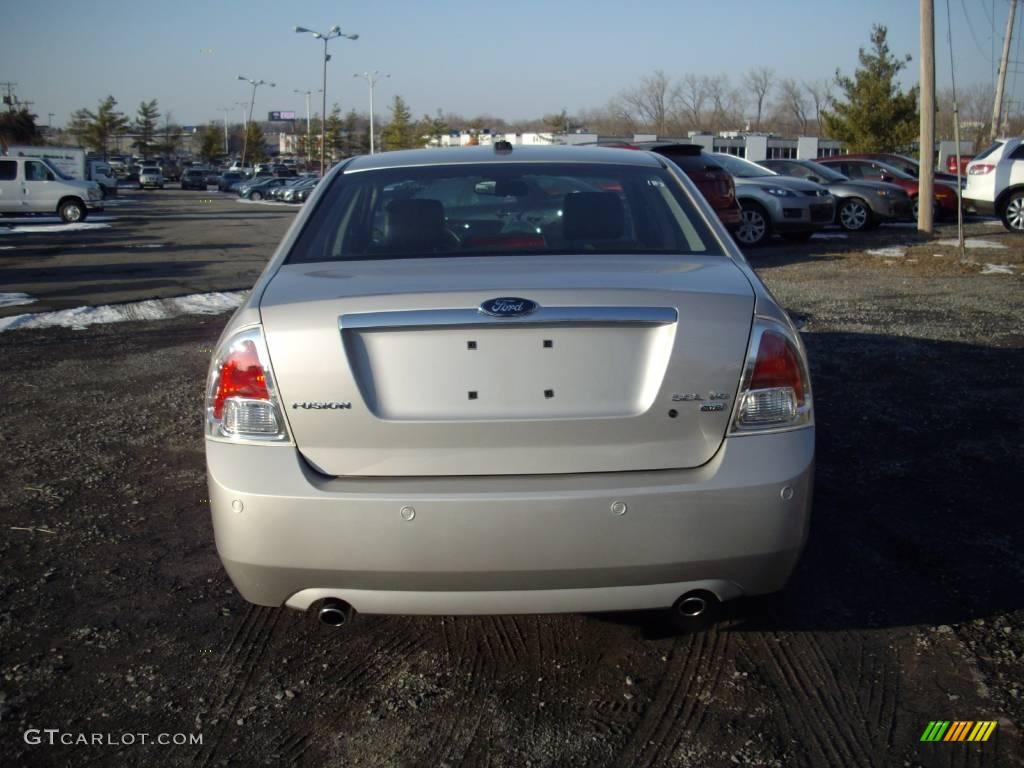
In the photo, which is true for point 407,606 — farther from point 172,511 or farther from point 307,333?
point 172,511

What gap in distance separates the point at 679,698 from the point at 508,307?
51.0 inches

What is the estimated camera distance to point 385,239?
11.1 feet

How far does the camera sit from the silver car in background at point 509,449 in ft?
8.32

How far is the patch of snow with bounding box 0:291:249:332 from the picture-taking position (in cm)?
942

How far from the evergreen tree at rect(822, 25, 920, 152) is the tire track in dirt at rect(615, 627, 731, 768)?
37.3 meters

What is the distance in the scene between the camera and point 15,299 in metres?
11.2

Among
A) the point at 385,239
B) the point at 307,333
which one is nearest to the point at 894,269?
the point at 385,239

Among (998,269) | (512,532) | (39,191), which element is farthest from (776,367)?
(39,191)

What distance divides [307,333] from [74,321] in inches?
314

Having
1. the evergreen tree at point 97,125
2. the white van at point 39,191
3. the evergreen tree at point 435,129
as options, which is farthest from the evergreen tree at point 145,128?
the white van at point 39,191

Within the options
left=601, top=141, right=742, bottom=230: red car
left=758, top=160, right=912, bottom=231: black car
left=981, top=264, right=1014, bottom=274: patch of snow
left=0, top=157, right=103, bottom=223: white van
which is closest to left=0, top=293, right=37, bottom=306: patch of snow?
left=601, top=141, right=742, bottom=230: red car

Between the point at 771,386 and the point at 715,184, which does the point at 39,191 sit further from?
the point at 771,386

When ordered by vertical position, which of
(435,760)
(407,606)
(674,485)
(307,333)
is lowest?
(435,760)

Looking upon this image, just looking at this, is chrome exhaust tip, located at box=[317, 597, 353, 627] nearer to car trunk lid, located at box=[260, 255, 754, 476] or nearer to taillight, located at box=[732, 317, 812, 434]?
car trunk lid, located at box=[260, 255, 754, 476]
